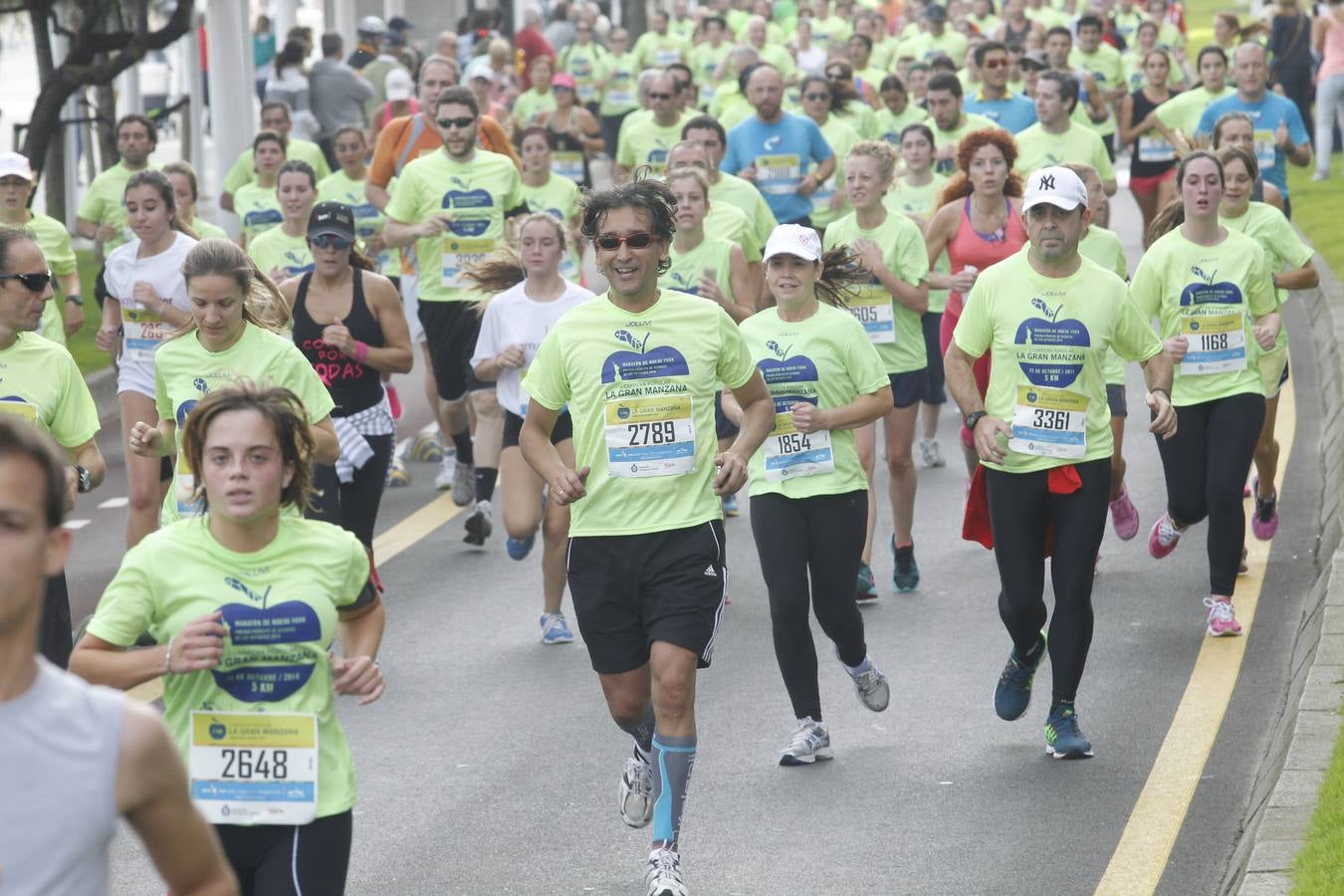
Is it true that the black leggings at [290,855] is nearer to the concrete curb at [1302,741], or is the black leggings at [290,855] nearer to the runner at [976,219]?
the concrete curb at [1302,741]

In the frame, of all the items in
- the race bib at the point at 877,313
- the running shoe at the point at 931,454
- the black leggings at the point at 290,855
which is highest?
the race bib at the point at 877,313

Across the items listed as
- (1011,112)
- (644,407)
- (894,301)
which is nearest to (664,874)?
(644,407)

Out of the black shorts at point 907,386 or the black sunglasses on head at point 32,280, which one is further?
the black shorts at point 907,386

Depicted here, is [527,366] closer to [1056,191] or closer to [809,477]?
[809,477]

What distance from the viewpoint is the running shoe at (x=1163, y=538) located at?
380 inches

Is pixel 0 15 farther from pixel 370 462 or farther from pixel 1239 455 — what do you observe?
pixel 1239 455

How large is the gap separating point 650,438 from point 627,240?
0.56m

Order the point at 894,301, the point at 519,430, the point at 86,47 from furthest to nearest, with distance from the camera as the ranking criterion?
the point at 86,47 → the point at 894,301 → the point at 519,430

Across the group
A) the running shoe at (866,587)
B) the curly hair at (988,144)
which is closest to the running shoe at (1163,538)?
the running shoe at (866,587)

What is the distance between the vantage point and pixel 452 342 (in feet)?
39.8

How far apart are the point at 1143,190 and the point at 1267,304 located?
28.0 feet

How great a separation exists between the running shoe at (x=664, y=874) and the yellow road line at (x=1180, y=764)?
113 centimetres

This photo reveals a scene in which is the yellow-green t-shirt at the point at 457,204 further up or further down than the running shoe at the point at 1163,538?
further up

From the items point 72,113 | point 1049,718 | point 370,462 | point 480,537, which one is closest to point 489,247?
point 480,537
